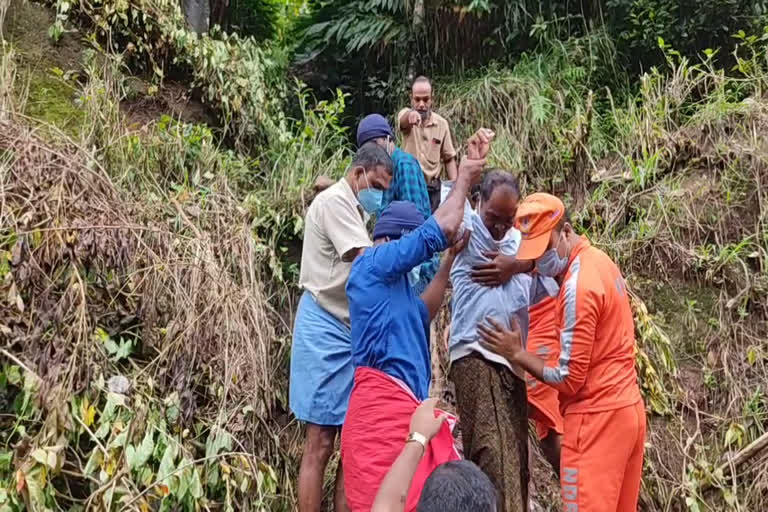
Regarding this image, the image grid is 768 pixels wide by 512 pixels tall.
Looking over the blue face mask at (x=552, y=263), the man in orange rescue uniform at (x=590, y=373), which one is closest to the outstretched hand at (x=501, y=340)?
the man in orange rescue uniform at (x=590, y=373)

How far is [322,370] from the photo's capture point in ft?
11.2

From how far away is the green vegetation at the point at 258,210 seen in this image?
3.52 m

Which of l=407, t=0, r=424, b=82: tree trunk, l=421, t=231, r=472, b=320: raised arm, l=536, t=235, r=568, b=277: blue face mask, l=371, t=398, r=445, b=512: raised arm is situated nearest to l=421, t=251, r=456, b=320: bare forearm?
l=421, t=231, r=472, b=320: raised arm

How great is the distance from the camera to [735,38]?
22.2 ft

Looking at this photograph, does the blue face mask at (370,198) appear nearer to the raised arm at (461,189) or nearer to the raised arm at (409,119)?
the raised arm at (461,189)

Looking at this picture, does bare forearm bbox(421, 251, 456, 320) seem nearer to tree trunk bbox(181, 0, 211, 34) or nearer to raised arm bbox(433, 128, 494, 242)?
raised arm bbox(433, 128, 494, 242)

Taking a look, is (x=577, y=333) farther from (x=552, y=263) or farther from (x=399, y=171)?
(x=399, y=171)

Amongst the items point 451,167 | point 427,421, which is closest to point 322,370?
point 427,421

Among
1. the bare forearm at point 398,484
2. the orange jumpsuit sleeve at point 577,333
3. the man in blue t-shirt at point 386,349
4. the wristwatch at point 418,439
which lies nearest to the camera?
the bare forearm at point 398,484

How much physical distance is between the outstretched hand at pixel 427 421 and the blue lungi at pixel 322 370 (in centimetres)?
94

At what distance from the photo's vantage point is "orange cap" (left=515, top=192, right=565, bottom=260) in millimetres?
3209

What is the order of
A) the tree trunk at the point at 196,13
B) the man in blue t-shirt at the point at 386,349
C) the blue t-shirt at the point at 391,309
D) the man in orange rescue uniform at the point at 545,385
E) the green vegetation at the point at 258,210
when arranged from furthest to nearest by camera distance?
the tree trunk at the point at 196,13, the man in orange rescue uniform at the point at 545,385, the green vegetation at the point at 258,210, the blue t-shirt at the point at 391,309, the man in blue t-shirt at the point at 386,349

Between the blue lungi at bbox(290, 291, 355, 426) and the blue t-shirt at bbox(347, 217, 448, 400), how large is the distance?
546 mm

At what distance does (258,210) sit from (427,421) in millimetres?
2940
